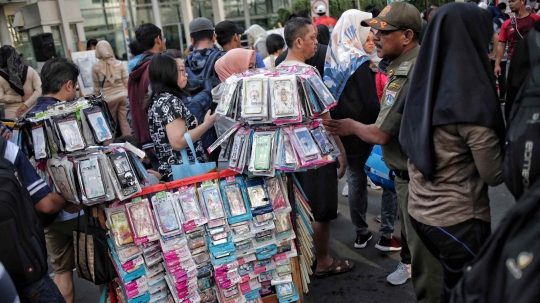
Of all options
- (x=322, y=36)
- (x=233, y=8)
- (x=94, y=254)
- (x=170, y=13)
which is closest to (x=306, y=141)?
(x=94, y=254)

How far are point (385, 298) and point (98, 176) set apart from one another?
227cm

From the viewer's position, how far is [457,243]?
7.41ft

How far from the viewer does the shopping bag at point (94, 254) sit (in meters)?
2.75

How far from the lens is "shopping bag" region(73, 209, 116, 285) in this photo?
9.04ft

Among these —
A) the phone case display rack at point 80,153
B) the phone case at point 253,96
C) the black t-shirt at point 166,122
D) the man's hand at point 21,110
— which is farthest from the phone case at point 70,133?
the man's hand at point 21,110

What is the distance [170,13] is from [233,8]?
320 centimetres

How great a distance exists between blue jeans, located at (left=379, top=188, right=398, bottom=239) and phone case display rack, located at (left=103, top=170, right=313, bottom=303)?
1184 mm

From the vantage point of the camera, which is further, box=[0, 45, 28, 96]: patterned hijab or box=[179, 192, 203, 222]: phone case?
box=[0, 45, 28, 96]: patterned hijab

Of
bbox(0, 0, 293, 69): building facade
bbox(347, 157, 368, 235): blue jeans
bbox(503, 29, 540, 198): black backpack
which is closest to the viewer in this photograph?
bbox(503, 29, 540, 198): black backpack

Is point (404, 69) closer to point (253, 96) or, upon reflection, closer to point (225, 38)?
point (253, 96)

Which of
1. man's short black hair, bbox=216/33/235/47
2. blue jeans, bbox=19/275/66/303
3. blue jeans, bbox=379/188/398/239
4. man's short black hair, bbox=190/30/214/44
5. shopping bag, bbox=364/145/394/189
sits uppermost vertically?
man's short black hair, bbox=190/30/214/44

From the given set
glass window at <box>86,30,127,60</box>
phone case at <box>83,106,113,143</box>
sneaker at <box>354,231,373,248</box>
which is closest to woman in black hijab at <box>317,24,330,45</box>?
sneaker at <box>354,231,373,248</box>

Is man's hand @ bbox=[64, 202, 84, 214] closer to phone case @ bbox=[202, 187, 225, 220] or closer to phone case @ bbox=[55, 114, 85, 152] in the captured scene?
phone case @ bbox=[55, 114, 85, 152]

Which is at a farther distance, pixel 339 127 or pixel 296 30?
pixel 296 30
